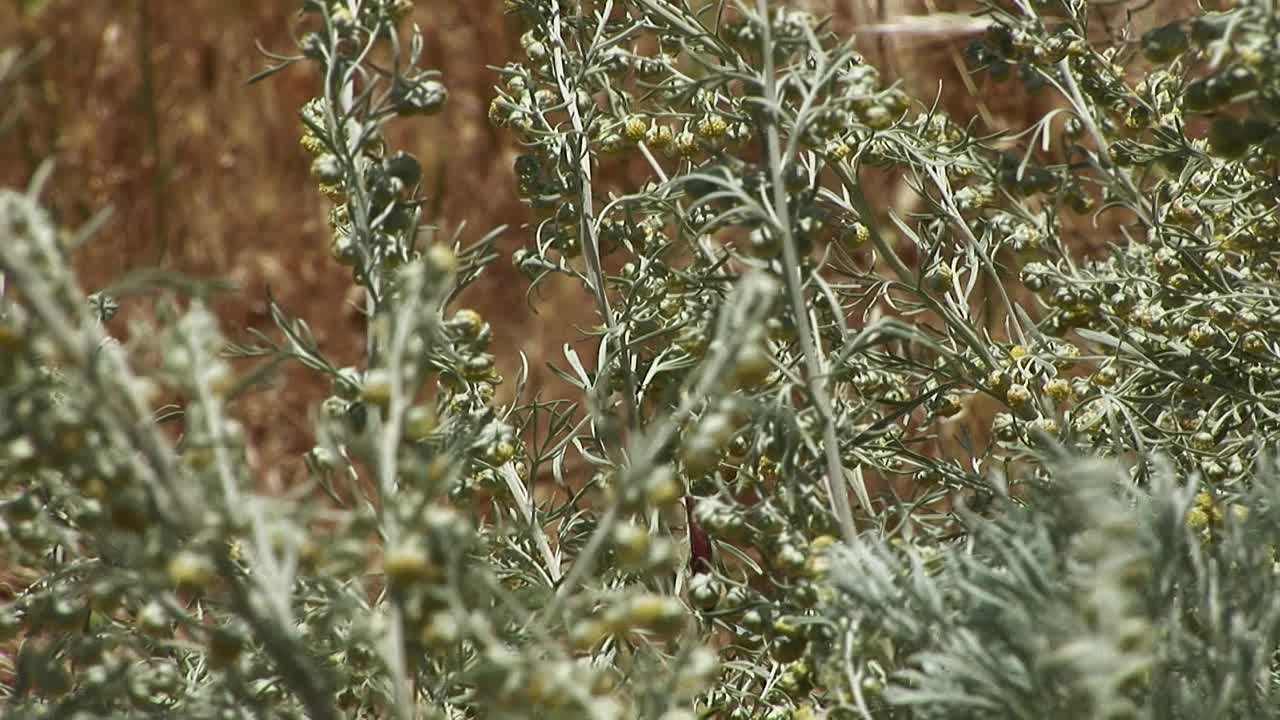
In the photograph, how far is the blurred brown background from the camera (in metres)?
2.48

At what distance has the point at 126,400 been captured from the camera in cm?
54

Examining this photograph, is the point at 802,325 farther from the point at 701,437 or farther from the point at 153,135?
the point at 153,135

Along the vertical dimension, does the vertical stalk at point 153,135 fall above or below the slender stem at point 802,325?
below

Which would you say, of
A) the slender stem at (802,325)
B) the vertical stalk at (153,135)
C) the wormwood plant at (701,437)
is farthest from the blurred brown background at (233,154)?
the slender stem at (802,325)

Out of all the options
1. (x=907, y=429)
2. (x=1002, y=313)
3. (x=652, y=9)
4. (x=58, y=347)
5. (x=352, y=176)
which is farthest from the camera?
(x=1002, y=313)

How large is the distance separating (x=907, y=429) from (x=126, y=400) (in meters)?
0.66

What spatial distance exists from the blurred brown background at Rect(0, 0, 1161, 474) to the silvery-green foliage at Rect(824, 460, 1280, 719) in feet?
5.82

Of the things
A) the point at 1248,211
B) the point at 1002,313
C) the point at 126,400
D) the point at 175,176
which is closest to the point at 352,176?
the point at 126,400

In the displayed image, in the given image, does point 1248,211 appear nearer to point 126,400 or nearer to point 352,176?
point 352,176

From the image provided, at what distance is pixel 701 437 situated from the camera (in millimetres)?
542

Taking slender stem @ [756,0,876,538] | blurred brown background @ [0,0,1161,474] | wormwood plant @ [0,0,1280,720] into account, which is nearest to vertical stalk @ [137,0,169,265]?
blurred brown background @ [0,0,1161,474]

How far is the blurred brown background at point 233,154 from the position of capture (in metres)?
2.48

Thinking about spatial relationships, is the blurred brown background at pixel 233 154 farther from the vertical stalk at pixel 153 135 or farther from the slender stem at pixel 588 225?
the slender stem at pixel 588 225

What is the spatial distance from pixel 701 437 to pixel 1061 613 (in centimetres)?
16
